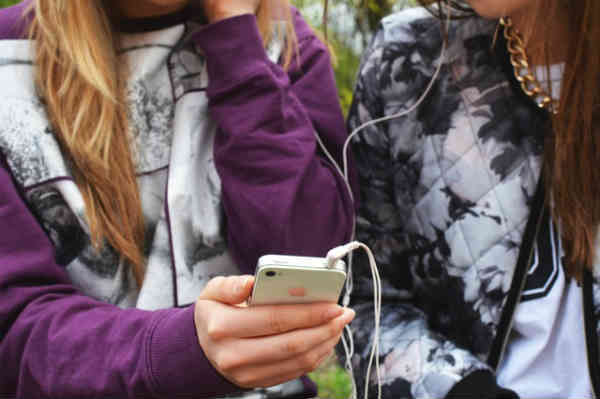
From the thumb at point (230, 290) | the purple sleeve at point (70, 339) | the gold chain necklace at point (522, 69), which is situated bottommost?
the purple sleeve at point (70, 339)

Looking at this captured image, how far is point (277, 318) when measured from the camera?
0.75m

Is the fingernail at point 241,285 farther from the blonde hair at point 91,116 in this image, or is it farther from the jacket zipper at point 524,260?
the jacket zipper at point 524,260

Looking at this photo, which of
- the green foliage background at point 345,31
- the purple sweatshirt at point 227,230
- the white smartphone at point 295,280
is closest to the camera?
the white smartphone at point 295,280

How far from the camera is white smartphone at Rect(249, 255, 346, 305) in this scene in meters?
0.69

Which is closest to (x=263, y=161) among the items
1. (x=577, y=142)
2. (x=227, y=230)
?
(x=227, y=230)

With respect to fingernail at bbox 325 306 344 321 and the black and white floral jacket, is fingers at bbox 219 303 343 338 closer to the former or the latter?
fingernail at bbox 325 306 344 321

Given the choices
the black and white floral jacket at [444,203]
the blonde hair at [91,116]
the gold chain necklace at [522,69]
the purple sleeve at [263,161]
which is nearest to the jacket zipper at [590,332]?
the black and white floral jacket at [444,203]

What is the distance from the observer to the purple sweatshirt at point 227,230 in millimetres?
904

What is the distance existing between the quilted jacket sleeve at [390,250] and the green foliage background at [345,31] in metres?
0.88

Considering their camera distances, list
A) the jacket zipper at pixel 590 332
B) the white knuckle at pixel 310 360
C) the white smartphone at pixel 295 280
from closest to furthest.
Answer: the white smartphone at pixel 295 280 → the white knuckle at pixel 310 360 → the jacket zipper at pixel 590 332

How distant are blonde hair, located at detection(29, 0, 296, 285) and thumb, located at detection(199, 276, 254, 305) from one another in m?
0.34

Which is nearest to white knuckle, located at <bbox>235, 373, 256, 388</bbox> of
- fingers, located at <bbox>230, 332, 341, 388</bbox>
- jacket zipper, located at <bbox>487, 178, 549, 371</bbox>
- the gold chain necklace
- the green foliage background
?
fingers, located at <bbox>230, 332, 341, 388</bbox>

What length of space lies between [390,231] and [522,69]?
0.39 m

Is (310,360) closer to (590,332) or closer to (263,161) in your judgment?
(263,161)
